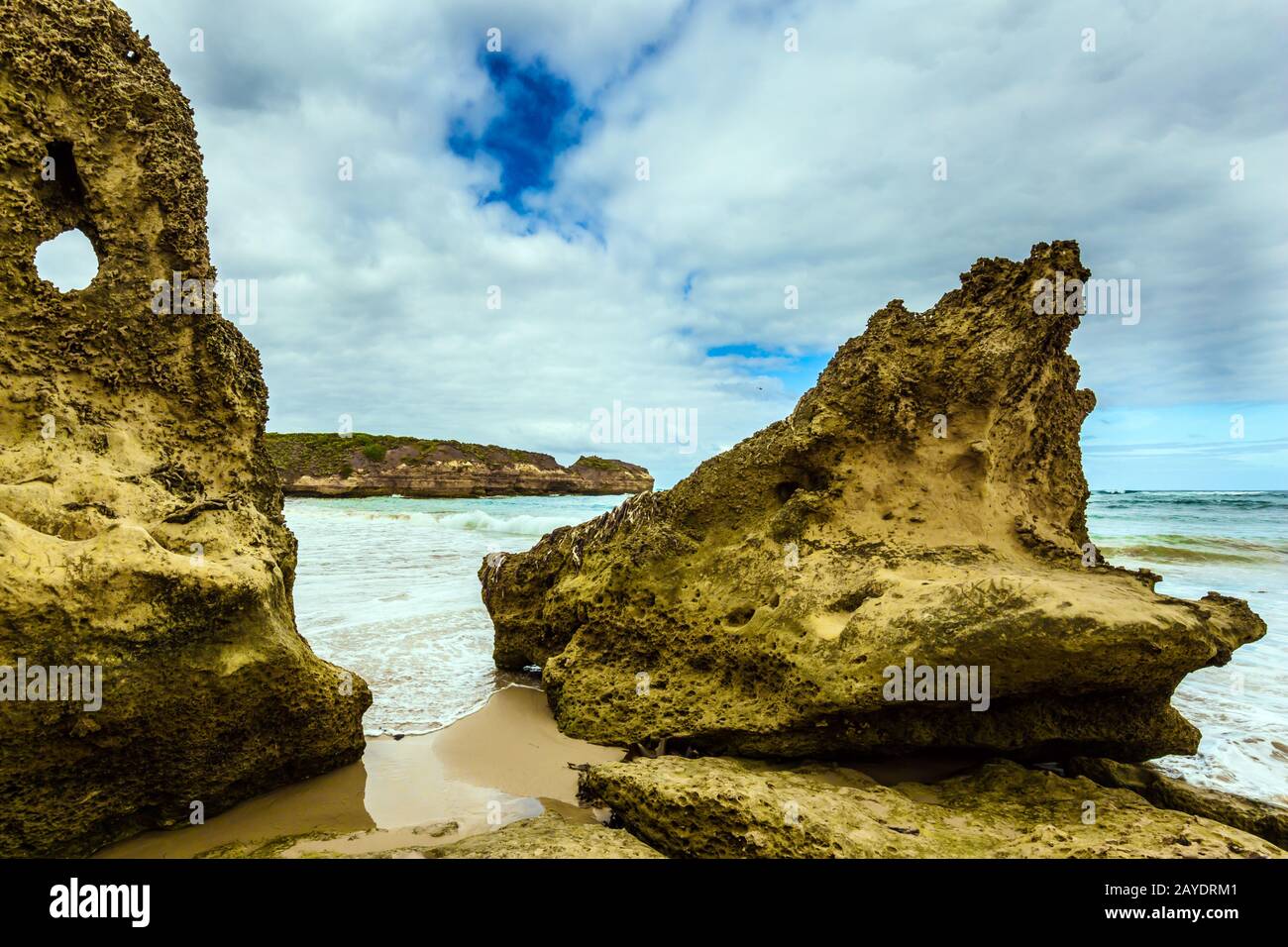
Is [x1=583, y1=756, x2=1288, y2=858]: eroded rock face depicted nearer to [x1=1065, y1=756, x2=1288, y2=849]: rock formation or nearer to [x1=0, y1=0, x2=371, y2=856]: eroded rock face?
[x1=1065, y1=756, x2=1288, y2=849]: rock formation

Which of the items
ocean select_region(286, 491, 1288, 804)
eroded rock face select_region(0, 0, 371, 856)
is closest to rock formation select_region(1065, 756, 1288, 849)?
ocean select_region(286, 491, 1288, 804)

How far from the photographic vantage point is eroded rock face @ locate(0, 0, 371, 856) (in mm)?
3051

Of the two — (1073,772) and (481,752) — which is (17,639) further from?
(1073,772)

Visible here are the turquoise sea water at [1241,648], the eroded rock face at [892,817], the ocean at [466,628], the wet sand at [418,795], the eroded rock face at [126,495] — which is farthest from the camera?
the ocean at [466,628]

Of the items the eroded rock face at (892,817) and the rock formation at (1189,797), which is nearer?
the eroded rock face at (892,817)

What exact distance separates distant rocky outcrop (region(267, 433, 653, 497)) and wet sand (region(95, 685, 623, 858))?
46.0 meters

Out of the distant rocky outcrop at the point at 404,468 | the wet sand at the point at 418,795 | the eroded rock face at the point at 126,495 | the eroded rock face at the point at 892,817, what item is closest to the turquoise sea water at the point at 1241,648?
the eroded rock face at the point at 892,817

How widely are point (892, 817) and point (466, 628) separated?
6.36 meters

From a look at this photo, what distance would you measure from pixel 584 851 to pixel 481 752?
2.37 metres

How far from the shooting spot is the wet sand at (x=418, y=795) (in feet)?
11.3

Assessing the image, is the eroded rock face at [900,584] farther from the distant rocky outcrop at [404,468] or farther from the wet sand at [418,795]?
the distant rocky outcrop at [404,468]

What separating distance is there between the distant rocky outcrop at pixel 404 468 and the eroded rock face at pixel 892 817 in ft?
155
